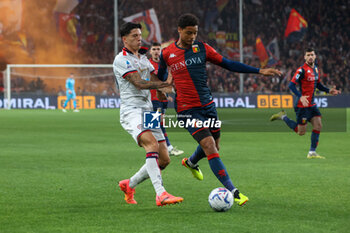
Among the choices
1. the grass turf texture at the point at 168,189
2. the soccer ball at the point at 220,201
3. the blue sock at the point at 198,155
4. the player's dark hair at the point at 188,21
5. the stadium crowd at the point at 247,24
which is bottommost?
the grass turf texture at the point at 168,189

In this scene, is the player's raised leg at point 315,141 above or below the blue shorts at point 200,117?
below

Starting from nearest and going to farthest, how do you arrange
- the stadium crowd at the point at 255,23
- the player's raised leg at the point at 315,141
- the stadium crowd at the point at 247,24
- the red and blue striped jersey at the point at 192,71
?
the red and blue striped jersey at the point at 192,71 → the player's raised leg at the point at 315,141 → the stadium crowd at the point at 255,23 → the stadium crowd at the point at 247,24

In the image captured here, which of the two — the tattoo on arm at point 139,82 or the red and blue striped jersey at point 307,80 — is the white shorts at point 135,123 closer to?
the tattoo on arm at point 139,82

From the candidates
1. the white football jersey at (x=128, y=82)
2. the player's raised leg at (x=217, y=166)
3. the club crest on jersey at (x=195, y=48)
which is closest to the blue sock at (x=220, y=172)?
the player's raised leg at (x=217, y=166)

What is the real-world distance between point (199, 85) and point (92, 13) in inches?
1617

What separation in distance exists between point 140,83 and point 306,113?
21.2 ft

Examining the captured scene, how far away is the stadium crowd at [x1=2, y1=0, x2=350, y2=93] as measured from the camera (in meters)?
43.7

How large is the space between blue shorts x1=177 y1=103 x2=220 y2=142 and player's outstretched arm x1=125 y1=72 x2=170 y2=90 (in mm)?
679

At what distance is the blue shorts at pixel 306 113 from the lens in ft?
40.7

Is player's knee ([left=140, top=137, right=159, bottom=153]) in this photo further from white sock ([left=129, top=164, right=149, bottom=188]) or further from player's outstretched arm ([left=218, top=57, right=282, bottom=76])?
player's outstretched arm ([left=218, top=57, right=282, bottom=76])

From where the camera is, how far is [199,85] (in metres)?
7.38

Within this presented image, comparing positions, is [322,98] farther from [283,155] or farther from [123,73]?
[123,73]

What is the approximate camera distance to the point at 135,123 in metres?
6.86

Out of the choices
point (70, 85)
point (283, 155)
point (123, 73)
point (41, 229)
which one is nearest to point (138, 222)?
point (41, 229)
